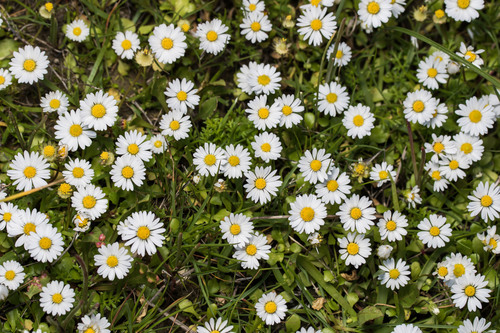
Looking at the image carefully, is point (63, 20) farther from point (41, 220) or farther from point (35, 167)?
point (41, 220)

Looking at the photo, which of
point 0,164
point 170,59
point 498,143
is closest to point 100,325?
point 0,164

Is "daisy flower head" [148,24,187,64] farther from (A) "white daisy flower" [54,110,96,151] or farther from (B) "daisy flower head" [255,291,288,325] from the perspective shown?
(B) "daisy flower head" [255,291,288,325]

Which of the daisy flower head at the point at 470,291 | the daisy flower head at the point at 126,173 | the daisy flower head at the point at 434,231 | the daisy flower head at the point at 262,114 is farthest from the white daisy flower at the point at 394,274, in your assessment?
the daisy flower head at the point at 126,173

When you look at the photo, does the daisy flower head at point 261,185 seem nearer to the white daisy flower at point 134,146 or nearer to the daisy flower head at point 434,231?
the white daisy flower at point 134,146

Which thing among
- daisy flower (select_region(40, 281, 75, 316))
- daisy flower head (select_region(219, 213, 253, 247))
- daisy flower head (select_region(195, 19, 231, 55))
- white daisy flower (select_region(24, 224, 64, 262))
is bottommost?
daisy flower (select_region(40, 281, 75, 316))

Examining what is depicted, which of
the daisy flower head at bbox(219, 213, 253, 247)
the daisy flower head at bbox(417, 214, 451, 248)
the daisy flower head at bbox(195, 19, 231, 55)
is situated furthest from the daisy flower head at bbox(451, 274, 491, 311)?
the daisy flower head at bbox(195, 19, 231, 55)

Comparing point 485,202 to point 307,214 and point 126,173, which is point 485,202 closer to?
point 307,214
